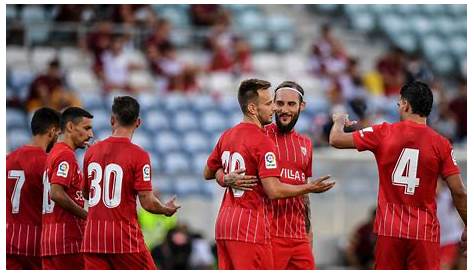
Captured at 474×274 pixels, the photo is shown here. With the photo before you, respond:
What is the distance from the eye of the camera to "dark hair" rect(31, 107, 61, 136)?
10.4 m

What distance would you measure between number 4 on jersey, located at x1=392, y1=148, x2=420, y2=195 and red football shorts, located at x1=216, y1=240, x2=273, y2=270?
1.24 m

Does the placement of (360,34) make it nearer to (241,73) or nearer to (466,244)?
(241,73)

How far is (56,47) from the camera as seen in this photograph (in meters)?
19.0

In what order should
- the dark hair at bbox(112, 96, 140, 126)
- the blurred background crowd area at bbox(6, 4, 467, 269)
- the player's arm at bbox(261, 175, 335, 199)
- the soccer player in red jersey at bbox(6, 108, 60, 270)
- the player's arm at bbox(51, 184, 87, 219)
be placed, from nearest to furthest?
the player's arm at bbox(261, 175, 335, 199) → the dark hair at bbox(112, 96, 140, 126) → the player's arm at bbox(51, 184, 87, 219) → the soccer player in red jersey at bbox(6, 108, 60, 270) → the blurred background crowd area at bbox(6, 4, 467, 269)

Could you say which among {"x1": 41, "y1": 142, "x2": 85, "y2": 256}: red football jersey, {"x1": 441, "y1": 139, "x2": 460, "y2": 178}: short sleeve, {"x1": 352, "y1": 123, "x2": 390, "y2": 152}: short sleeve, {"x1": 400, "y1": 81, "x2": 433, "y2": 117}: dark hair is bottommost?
{"x1": 41, "y1": 142, "x2": 85, "y2": 256}: red football jersey

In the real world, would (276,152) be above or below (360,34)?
below

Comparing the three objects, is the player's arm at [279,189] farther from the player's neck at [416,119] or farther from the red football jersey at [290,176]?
the player's neck at [416,119]

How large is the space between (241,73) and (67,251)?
10.1 m

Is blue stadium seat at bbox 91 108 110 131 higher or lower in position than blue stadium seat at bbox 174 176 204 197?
higher

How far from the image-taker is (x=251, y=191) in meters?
9.39

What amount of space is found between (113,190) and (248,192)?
115cm

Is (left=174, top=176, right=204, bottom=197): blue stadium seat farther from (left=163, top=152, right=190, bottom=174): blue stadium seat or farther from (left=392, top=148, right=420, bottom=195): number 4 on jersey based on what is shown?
(left=392, top=148, right=420, bottom=195): number 4 on jersey

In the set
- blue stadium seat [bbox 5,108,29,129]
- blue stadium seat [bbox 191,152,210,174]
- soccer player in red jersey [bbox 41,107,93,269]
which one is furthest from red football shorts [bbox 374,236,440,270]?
blue stadium seat [bbox 5,108,29,129]
